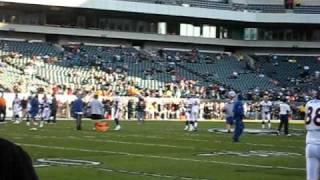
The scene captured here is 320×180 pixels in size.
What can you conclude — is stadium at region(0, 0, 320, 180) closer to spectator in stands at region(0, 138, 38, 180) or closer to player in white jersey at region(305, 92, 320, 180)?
player in white jersey at region(305, 92, 320, 180)

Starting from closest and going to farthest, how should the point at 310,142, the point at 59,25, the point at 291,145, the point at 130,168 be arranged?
the point at 310,142 < the point at 130,168 < the point at 291,145 < the point at 59,25

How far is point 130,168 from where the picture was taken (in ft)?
51.0

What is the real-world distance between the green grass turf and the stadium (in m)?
0.04

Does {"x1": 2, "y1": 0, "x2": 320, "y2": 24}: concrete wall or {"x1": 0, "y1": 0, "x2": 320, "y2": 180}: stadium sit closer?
{"x1": 0, "y1": 0, "x2": 320, "y2": 180}: stadium

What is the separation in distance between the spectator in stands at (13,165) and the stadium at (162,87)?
8146 mm

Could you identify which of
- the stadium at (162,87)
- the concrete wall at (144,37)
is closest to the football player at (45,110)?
the stadium at (162,87)

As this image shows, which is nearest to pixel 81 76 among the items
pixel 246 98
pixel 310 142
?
pixel 246 98

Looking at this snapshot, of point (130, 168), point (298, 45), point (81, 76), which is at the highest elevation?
point (298, 45)

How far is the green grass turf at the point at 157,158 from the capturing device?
14.4 metres

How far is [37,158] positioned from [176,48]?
5952 cm

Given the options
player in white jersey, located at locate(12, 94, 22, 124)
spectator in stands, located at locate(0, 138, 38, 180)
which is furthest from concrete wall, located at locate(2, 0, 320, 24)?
spectator in stands, located at locate(0, 138, 38, 180)

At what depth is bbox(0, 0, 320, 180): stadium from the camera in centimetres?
1758

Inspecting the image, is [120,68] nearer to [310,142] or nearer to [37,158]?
[37,158]

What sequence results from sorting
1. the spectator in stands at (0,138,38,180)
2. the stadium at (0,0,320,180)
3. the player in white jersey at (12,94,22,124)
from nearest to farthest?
the spectator in stands at (0,138,38,180), the stadium at (0,0,320,180), the player in white jersey at (12,94,22,124)
